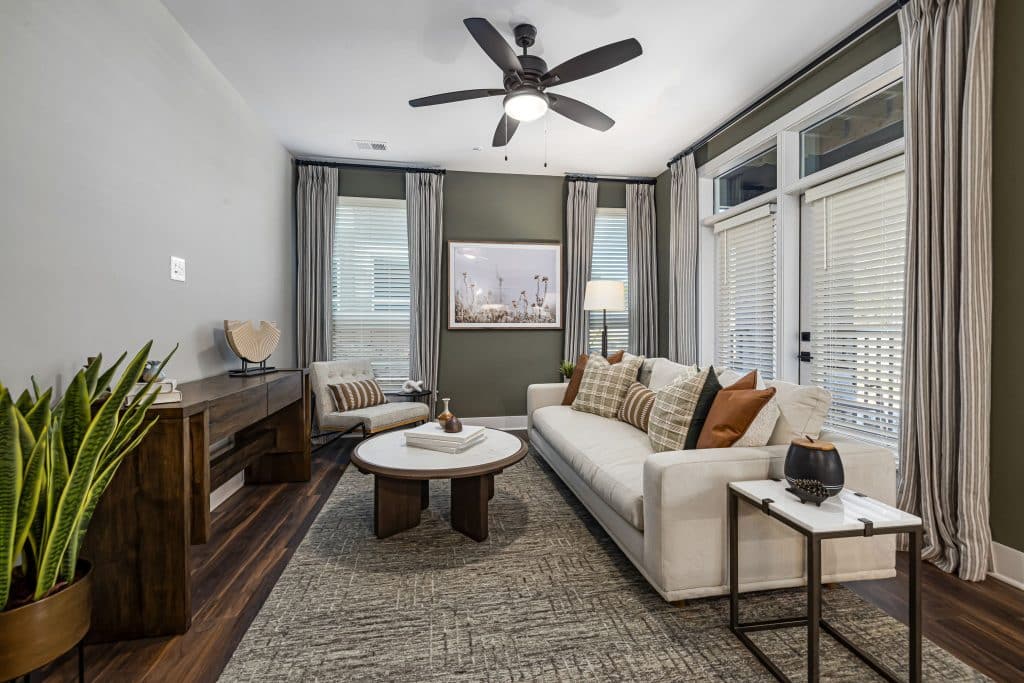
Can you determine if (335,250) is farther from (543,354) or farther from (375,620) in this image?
(375,620)

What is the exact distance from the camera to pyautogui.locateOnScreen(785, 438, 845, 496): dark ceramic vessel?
1.46m

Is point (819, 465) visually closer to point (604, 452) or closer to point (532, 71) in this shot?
point (604, 452)

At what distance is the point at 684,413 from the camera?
221cm

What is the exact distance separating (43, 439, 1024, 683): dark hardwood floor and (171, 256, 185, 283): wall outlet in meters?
1.38

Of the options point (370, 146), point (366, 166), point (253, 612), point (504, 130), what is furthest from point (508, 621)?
point (366, 166)

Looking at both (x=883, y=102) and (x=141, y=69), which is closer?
(x=141, y=69)

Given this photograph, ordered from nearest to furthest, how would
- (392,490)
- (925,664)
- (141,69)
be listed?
(925,664) → (141,69) → (392,490)

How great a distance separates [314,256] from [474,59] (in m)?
2.50

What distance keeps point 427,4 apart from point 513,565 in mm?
2751

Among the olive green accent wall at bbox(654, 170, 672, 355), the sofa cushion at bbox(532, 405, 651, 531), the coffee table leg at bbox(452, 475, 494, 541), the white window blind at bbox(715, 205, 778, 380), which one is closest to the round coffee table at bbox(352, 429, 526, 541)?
the coffee table leg at bbox(452, 475, 494, 541)

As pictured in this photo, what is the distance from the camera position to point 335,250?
461 centimetres

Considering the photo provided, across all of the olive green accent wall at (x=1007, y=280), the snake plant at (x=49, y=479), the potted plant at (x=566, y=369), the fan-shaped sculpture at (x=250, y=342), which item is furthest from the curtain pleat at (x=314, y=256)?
the olive green accent wall at (x=1007, y=280)

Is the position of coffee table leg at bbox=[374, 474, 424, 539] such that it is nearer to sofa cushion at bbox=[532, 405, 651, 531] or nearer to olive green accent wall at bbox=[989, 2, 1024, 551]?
sofa cushion at bbox=[532, 405, 651, 531]

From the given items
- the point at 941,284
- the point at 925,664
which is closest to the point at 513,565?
the point at 925,664
